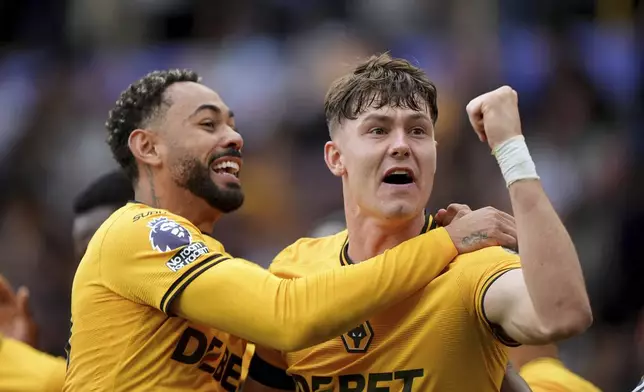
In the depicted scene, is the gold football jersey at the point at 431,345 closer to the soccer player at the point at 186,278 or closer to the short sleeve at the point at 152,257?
the soccer player at the point at 186,278

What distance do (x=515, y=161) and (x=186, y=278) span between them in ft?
4.93

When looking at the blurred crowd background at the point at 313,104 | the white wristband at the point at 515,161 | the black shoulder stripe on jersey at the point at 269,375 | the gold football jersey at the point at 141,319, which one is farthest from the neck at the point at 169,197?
the blurred crowd background at the point at 313,104

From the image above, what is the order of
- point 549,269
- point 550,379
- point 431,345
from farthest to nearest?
1. point 550,379
2. point 431,345
3. point 549,269

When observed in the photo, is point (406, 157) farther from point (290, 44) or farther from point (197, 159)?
point (290, 44)

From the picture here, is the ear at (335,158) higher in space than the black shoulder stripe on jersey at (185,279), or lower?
higher

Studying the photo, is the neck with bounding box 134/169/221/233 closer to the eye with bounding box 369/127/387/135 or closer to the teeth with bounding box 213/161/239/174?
the teeth with bounding box 213/161/239/174

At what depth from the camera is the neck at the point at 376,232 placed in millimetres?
4367

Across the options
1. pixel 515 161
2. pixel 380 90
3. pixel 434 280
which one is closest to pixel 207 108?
pixel 380 90

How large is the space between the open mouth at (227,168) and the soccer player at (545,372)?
2.03 meters

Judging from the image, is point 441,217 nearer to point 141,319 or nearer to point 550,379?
point 141,319

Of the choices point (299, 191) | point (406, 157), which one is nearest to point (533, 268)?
point (406, 157)

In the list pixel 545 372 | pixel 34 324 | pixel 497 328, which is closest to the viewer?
pixel 497 328

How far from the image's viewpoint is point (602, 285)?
8781 mm

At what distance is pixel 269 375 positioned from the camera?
186 inches
